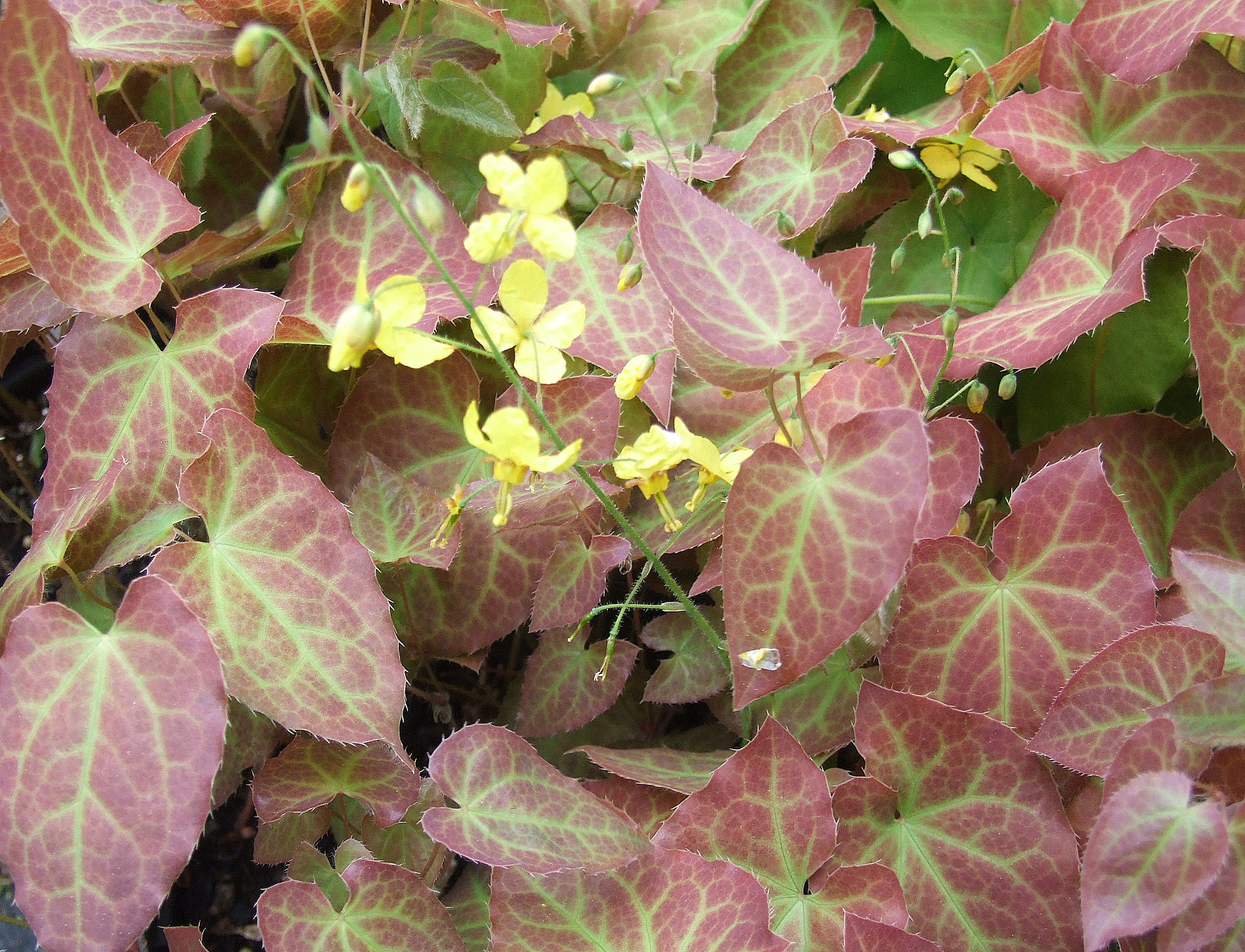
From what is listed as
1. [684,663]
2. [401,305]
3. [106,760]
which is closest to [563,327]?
[401,305]

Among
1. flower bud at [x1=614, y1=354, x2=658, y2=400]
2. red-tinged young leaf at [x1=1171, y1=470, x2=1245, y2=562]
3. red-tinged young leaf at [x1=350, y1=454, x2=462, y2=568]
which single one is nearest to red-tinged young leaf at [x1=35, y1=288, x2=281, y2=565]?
red-tinged young leaf at [x1=350, y1=454, x2=462, y2=568]

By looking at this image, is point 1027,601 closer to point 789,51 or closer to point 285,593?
point 285,593

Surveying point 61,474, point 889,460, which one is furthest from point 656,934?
point 61,474

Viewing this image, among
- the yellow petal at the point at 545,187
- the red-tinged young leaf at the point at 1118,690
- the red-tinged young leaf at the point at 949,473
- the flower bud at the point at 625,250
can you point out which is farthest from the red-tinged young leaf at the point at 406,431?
the red-tinged young leaf at the point at 1118,690

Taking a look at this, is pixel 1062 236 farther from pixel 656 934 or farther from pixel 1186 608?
pixel 656 934

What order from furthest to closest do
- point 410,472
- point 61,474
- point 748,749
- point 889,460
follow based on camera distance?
point 410,472 → point 61,474 → point 748,749 → point 889,460

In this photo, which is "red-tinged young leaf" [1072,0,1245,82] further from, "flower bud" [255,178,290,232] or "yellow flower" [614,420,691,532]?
"flower bud" [255,178,290,232]

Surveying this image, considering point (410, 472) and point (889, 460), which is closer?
point (889, 460)
